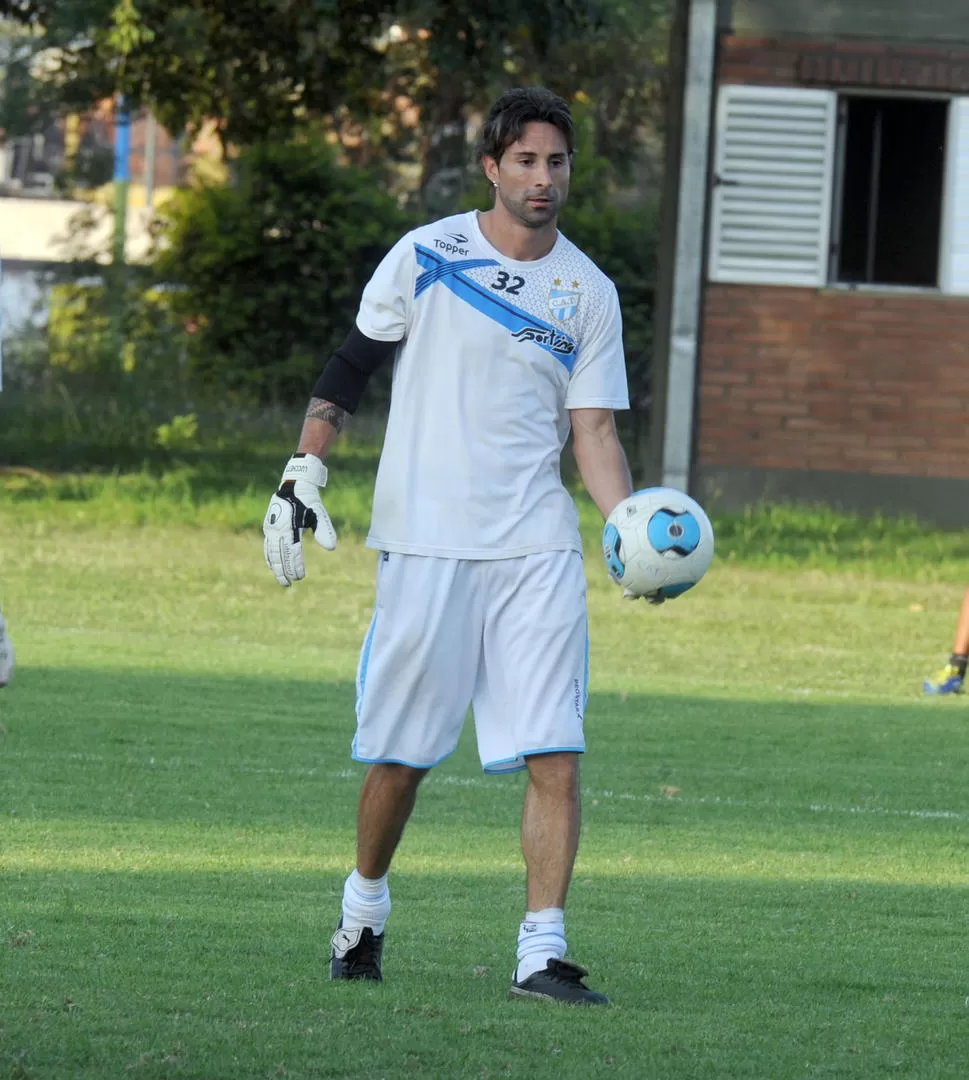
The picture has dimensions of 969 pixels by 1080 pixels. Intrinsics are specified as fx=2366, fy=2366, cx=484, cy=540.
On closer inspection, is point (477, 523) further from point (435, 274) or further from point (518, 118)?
point (518, 118)

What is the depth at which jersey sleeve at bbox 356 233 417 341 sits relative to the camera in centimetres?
581

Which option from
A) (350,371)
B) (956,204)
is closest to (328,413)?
(350,371)

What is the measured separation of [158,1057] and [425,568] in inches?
58.9

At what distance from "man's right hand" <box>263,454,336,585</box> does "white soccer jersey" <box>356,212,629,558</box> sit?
0.14 metres

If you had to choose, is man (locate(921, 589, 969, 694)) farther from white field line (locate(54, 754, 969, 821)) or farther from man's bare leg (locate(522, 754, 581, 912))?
man's bare leg (locate(522, 754, 581, 912))

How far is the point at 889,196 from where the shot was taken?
22.1 metres

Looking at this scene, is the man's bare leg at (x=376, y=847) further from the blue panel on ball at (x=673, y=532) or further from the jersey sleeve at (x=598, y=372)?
the jersey sleeve at (x=598, y=372)

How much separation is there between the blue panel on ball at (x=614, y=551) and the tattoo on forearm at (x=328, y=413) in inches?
28.3

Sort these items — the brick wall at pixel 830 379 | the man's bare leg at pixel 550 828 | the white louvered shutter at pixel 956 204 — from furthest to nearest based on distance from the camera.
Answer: the brick wall at pixel 830 379 → the white louvered shutter at pixel 956 204 → the man's bare leg at pixel 550 828

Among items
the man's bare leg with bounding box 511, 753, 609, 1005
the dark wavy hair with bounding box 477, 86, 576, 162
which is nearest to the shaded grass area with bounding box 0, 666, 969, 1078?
the man's bare leg with bounding box 511, 753, 609, 1005

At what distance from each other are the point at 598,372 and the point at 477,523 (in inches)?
20.0

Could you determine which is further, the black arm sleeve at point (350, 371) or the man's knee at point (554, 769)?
the black arm sleeve at point (350, 371)

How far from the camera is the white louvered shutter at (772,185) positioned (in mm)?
21609

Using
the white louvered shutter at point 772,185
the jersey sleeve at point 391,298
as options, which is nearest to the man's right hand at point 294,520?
the jersey sleeve at point 391,298
